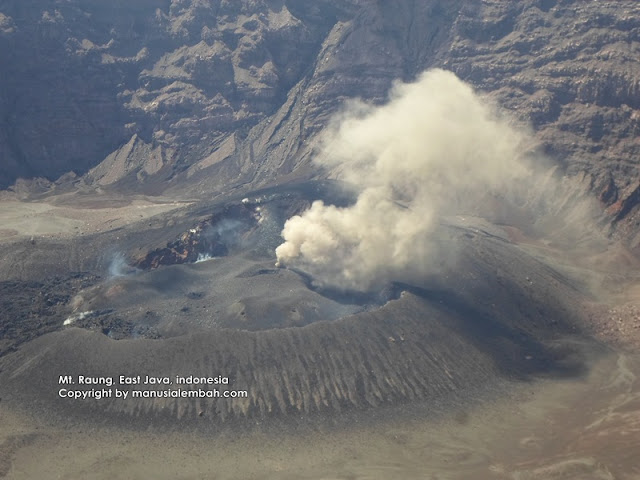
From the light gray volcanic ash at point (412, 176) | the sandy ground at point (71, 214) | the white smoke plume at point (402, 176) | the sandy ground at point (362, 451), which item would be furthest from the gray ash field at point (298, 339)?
the sandy ground at point (71, 214)

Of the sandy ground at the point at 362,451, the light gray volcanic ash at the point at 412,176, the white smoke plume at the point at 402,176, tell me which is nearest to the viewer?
the sandy ground at the point at 362,451

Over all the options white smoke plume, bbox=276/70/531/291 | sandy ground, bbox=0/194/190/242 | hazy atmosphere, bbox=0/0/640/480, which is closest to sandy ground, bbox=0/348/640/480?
hazy atmosphere, bbox=0/0/640/480

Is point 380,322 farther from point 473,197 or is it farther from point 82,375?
point 473,197

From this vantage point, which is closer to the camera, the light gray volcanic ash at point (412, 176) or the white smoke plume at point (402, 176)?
the white smoke plume at point (402, 176)

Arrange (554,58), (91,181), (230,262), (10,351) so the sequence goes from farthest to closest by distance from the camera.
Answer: (91,181) < (554,58) < (230,262) < (10,351)

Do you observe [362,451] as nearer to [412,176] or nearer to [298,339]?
[298,339]

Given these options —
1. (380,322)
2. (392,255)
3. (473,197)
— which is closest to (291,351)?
(380,322)

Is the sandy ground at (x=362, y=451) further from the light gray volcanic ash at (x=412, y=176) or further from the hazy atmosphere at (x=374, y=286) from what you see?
the light gray volcanic ash at (x=412, y=176)

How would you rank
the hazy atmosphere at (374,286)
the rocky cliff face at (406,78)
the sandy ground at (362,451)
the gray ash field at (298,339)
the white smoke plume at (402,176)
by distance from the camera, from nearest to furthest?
1. the sandy ground at (362,451)
2. the hazy atmosphere at (374,286)
3. the gray ash field at (298,339)
4. the white smoke plume at (402,176)
5. the rocky cliff face at (406,78)
